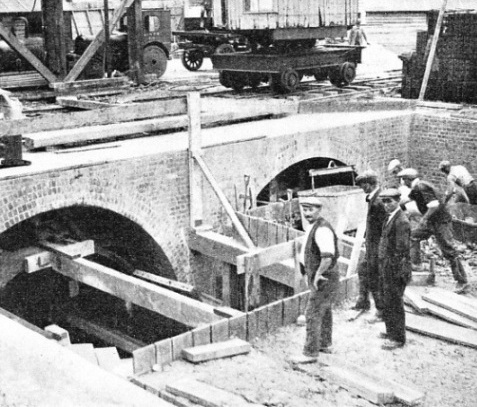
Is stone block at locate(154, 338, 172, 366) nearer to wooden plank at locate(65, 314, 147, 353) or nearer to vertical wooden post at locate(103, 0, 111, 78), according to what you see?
wooden plank at locate(65, 314, 147, 353)

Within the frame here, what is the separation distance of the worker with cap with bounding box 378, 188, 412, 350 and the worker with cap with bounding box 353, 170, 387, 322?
36 centimetres

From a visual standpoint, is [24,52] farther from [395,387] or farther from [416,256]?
[395,387]

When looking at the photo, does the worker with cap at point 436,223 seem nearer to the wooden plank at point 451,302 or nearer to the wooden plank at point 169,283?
the wooden plank at point 451,302

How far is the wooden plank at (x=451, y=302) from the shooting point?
865 centimetres

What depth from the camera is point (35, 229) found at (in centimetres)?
1200

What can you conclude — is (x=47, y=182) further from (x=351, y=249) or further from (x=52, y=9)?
(x=52, y=9)

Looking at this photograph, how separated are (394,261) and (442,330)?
1.19 metres

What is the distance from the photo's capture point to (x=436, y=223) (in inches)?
388

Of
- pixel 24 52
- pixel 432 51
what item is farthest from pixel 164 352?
pixel 432 51

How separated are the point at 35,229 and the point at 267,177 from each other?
13.4 feet

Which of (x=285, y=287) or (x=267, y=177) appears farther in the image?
(x=267, y=177)

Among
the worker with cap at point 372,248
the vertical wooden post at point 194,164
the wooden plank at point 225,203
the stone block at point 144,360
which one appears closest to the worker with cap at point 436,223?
the worker with cap at point 372,248

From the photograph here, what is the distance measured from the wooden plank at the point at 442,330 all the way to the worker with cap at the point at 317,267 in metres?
1.30

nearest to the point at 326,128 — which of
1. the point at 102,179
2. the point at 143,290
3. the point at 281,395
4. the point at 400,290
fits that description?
the point at 102,179
